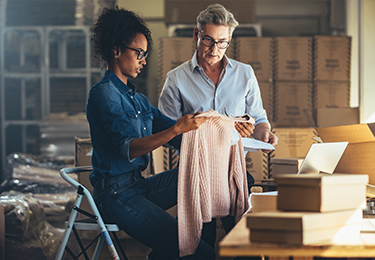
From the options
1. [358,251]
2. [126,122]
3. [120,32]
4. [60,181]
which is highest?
[120,32]

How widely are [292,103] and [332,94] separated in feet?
1.33

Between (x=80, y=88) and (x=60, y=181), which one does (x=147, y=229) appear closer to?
(x=60, y=181)

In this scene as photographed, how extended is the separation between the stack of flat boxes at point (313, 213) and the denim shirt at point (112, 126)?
2.34ft

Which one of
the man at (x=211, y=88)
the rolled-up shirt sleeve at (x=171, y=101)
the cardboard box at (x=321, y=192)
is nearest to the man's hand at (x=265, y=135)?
the man at (x=211, y=88)

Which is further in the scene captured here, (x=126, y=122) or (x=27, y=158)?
(x=27, y=158)

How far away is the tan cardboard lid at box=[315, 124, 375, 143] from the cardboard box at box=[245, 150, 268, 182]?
925 millimetres

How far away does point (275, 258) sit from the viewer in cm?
107

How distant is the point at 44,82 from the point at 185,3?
2010 mm

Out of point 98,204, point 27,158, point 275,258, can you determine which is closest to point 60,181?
point 27,158

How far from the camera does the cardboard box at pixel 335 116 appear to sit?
362 centimetres

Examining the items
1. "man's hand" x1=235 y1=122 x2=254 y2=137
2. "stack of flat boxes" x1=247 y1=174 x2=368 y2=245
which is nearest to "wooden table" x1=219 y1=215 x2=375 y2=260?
"stack of flat boxes" x1=247 y1=174 x2=368 y2=245

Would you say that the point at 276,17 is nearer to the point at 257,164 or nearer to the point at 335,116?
the point at 335,116

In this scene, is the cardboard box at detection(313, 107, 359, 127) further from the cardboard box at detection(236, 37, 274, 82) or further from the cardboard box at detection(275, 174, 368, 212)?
the cardboard box at detection(275, 174, 368, 212)

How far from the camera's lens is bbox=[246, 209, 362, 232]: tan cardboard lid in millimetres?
1012
